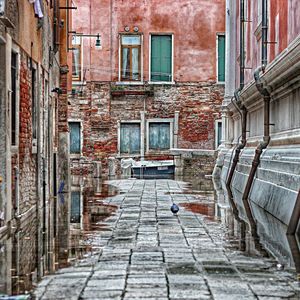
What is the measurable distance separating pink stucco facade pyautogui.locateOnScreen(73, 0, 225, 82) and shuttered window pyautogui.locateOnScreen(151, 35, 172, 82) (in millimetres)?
289

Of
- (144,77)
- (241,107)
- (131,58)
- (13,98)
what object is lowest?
(13,98)

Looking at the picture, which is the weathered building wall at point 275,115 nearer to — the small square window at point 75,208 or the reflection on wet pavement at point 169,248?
the reflection on wet pavement at point 169,248

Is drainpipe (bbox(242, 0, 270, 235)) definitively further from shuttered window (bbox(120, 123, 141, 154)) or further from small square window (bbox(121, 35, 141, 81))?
small square window (bbox(121, 35, 141, 81))

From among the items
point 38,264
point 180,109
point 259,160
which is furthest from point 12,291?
point 180,109

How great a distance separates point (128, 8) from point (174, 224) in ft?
84.3

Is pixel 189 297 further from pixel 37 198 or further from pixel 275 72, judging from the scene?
pixel 37 198

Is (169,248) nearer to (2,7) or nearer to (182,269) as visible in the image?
(182,269)

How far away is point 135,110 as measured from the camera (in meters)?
36.0

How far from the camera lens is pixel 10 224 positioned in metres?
10.5

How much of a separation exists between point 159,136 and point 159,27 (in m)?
5.16

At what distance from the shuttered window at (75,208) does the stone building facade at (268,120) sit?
2.82 m

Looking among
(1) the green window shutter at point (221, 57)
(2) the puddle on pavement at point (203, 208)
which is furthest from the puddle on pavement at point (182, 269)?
(1) the green window shutter at point (221, 57)

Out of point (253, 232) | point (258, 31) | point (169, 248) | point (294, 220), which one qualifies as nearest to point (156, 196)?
point (258, 31)

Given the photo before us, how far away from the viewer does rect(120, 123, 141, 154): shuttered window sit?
35.7 metres
